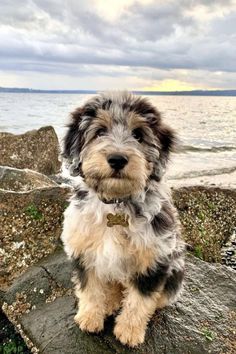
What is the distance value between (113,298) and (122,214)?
3.73 ft

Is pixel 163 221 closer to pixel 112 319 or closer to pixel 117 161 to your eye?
pixel 117 161

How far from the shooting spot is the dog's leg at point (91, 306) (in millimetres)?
4883

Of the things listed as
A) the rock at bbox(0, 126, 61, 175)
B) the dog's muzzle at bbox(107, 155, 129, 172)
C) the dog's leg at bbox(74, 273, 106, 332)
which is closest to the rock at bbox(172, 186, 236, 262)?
the dog's leg at bbox(74, 273, 106, 332)

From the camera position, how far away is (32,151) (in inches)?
563

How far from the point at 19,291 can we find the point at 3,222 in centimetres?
121

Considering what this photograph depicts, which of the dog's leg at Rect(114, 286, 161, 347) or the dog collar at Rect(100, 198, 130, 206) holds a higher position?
the dog collar at Rect(100, 198, 130, 206)

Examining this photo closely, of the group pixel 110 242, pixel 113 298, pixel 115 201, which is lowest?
pixel 113 298

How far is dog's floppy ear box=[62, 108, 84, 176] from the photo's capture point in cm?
455

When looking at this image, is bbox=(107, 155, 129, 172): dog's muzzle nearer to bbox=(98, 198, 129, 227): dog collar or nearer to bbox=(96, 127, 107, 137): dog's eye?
bbox=(96, 127, 107, 137): dog's eye

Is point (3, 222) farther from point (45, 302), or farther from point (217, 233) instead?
point (217, 233)

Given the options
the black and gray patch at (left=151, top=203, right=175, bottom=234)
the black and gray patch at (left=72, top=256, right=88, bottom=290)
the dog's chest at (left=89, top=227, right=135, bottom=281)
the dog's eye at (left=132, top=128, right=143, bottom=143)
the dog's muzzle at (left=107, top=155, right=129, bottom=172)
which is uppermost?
the dog's eye at (left=132, top=128, right=143, bottom=143)

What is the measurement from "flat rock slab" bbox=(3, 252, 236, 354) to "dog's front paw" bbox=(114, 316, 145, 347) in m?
0.07

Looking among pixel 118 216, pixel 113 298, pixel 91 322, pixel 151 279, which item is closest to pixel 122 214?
pixel 118 216

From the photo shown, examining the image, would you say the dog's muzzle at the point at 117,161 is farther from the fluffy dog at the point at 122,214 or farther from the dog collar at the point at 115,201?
the dog collar at the point at 115,201
